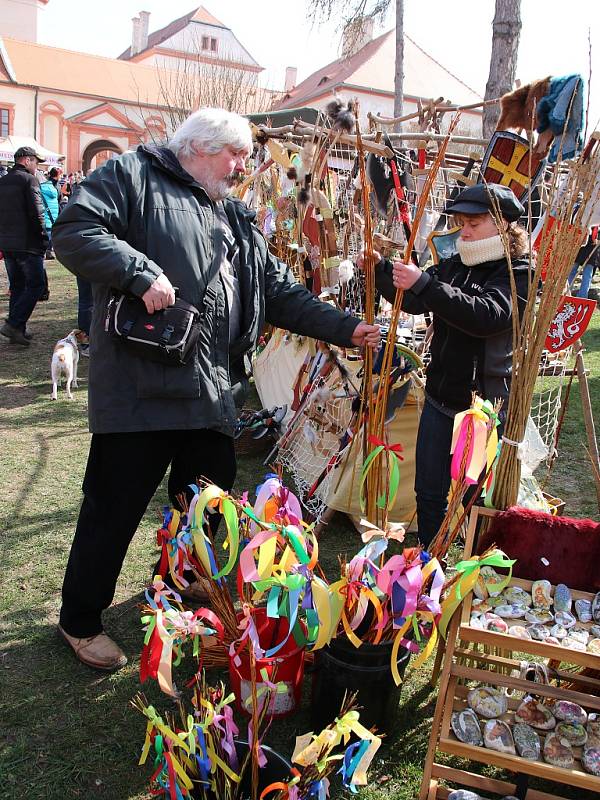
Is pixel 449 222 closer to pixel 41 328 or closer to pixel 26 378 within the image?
pixel 26 378

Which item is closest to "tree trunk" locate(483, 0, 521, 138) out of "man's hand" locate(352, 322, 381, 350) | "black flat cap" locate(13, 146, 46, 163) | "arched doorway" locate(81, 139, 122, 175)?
"man's hand" locate(352, 322, 381, 350)

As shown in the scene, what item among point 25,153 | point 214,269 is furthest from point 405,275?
point 25,153

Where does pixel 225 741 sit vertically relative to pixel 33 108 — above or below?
below

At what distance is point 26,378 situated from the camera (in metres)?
6.27

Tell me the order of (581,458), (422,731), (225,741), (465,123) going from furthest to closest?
1. (465,123)
2. (581,458)
3. (422,731)
4. (225,741)

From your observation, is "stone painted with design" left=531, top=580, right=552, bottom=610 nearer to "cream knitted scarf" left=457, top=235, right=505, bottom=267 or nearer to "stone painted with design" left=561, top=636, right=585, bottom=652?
"stone painted with design" left=561, top=636, right=585, bottom=652

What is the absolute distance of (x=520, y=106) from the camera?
3312 mm

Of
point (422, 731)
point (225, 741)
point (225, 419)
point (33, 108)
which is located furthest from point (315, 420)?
point (33, 108)

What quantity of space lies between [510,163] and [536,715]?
2.51 m

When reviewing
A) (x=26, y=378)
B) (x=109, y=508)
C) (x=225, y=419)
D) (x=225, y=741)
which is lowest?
(x=26, y=378)

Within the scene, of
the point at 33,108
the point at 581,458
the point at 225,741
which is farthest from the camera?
the point at 33,108

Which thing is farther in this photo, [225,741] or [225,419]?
[225,419]

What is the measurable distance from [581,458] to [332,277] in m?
2.55

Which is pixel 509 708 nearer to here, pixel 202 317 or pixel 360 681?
pixel 360 681
